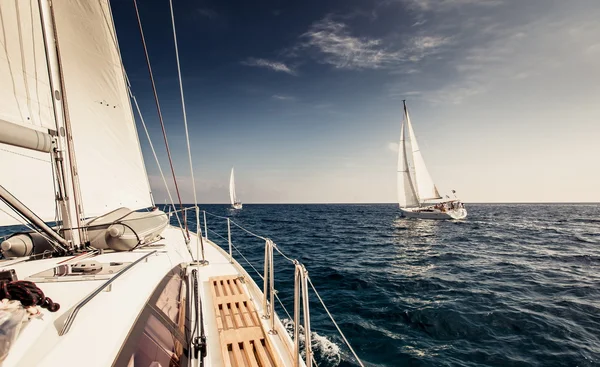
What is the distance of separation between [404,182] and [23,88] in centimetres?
4622

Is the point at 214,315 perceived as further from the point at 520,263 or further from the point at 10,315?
the point at 520,263

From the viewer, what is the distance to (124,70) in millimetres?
6465

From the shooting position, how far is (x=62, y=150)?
390 cm

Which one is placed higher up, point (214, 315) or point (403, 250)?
point (214, 315)

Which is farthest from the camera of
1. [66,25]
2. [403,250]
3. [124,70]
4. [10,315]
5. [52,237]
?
[403,250]

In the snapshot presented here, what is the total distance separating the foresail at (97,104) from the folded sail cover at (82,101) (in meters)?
0.02

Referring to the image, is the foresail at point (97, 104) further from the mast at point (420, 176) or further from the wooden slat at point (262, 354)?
the mast at point (420, 176)

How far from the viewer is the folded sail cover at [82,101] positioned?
4.05 metres

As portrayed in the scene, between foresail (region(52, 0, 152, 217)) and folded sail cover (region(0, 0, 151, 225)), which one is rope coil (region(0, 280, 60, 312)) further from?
foresail (region(52, 0, 152, 217))

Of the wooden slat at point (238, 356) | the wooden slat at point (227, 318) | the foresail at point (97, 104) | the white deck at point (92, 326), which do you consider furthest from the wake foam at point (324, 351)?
the foresail at point (97, 104)

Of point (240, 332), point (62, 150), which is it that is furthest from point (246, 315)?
point (62, 150)

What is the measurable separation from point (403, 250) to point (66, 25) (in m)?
18.4

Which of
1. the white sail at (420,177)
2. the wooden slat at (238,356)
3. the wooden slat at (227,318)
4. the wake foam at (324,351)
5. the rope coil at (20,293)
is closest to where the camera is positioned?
the rope coil at (20,293)

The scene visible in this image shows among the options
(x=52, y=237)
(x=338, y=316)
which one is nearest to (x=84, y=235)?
(x=52, y=237)
